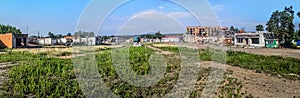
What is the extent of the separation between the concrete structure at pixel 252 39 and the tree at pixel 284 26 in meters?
1.27

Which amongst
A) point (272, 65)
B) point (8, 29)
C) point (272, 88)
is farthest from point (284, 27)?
point (8, 29)

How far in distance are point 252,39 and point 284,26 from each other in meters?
4.59

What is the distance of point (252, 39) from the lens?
1599 inches

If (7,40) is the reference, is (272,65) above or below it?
below

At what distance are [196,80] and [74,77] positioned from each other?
13.0ft

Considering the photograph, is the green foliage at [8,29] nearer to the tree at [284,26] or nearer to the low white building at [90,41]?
the low white building at [90,41]

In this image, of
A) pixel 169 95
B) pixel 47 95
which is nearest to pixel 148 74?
pixel 169 95

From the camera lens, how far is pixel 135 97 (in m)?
6.40

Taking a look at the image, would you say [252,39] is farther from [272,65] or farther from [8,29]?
[8,29]

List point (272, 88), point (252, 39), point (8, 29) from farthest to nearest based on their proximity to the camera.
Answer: point (8, 29) < point (252, 39) < point (272, 88)

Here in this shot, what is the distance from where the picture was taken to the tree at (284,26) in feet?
122

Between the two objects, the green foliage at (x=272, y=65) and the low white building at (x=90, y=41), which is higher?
the low white building at (x=90, y=41)

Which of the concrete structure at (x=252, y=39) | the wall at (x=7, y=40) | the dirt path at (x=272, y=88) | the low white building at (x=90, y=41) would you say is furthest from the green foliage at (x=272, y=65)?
the low white building at (x=90, y=41)

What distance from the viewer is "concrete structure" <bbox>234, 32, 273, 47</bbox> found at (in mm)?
37938
